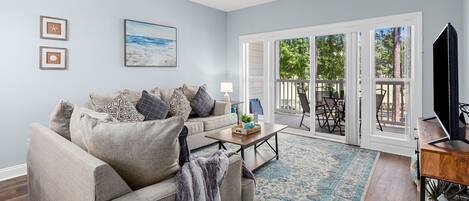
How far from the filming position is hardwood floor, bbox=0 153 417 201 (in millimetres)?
2389

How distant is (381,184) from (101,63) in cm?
378

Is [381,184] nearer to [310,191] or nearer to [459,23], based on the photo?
[310,191]

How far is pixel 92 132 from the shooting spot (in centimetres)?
126

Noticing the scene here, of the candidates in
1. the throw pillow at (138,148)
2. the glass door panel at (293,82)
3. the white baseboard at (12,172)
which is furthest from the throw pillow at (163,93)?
the throw pillow at (138,148)

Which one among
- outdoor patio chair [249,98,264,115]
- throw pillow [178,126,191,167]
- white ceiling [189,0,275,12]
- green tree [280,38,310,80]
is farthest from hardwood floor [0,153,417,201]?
white ceiling [189,0,275,12]

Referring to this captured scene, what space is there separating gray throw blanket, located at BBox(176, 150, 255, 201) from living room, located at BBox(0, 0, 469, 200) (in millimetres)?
11

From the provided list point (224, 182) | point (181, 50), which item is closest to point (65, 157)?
point (224, 182)

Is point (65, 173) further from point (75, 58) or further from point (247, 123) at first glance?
point (75, 58)

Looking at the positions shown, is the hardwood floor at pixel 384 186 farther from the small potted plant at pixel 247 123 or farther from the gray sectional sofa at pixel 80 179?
the small potted plant at pixel 247 123

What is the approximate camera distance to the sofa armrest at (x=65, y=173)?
1.03 m

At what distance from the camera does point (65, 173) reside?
127cm

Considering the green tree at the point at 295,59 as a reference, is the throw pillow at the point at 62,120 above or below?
below

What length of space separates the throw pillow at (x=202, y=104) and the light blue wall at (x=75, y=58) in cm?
67

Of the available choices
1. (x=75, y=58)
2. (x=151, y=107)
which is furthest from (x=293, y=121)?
(x=75, y=58)
